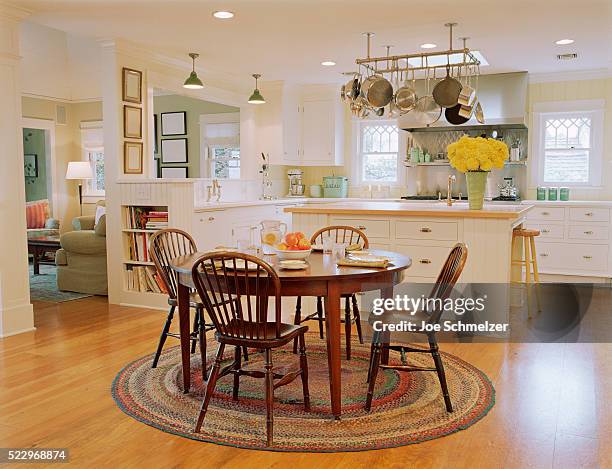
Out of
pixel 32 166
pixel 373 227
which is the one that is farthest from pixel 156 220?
pixel 32 166

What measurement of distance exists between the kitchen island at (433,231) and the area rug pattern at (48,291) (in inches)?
97.6

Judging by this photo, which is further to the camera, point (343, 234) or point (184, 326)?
point (343, 234)

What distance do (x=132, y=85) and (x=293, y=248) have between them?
3.20 m

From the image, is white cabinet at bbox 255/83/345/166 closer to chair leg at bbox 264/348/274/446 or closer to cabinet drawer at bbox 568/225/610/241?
cabinet drawer at bbox 568/225/610/241

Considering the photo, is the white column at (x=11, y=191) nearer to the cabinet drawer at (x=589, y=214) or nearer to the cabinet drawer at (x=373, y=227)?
the cabinet drawer at (x=373, y=227)

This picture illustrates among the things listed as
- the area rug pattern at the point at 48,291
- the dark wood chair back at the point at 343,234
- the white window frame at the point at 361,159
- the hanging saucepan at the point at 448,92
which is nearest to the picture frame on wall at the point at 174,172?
the area rug pattern at the point at 48,291

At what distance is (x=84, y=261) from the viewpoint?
5996mm

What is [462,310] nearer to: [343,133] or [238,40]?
[238,40]

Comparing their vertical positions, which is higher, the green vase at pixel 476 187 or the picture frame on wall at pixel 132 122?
the picture frame on wall at pixel 132 122

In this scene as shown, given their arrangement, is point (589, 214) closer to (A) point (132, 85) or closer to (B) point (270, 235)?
(B) point (270, 235)

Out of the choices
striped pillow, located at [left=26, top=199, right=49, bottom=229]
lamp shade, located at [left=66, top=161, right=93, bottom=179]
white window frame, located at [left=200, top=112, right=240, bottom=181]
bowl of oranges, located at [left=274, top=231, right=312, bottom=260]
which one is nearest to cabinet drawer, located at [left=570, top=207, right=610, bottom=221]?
white window frame, located at [left=200, top=112, right=240, bottom=181]

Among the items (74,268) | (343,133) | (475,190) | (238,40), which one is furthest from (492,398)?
(343,133)

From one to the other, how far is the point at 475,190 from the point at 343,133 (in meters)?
3.80

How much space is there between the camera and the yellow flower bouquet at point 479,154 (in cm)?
454
